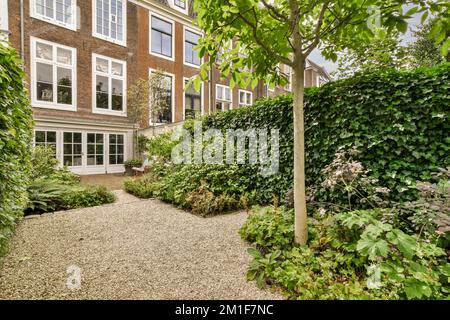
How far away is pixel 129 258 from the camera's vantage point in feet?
10.1

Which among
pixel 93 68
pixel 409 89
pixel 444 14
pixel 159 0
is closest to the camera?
pixel 444 14

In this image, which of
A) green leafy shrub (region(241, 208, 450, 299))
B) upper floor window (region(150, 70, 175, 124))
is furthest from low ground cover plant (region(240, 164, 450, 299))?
upper floor window (region(150, 70, 175, 124))

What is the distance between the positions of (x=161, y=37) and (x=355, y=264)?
14734 millimetres

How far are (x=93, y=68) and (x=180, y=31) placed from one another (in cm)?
578

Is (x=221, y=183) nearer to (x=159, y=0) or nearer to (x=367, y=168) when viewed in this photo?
(x=367, y=168)

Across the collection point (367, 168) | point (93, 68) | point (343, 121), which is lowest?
point (367, 168)

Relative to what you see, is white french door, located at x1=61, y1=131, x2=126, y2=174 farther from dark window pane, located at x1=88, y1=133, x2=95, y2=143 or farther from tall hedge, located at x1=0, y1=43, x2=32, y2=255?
tall hedge, located at x1=0, y1=43, x2=32, y2=255

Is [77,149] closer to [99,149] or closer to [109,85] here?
[99,149]

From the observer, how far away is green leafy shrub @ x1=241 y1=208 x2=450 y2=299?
198cm

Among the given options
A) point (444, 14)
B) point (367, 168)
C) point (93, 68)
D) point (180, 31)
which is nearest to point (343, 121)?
point (367, 168)

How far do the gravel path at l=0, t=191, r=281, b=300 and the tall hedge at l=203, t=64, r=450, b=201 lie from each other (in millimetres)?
2151

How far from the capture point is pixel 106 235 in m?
3.87

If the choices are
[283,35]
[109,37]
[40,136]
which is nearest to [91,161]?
[40,136]

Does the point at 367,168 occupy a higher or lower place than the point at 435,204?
higher
